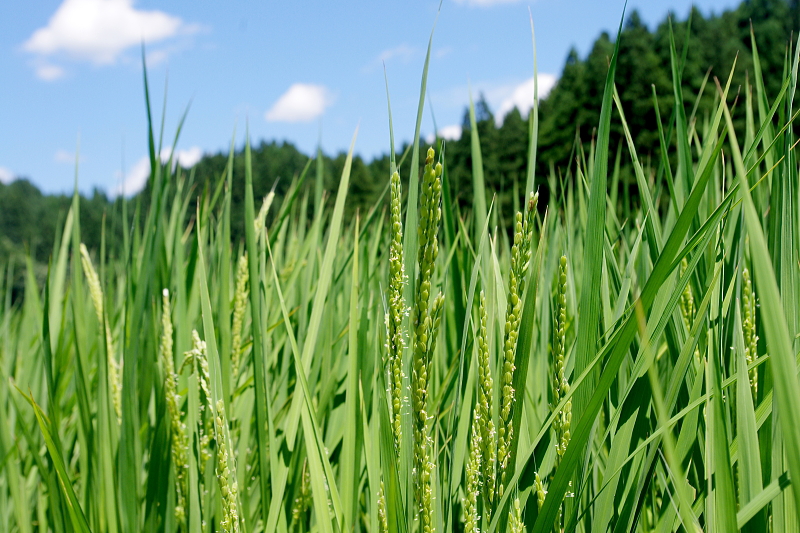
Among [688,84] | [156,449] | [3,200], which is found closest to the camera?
[156,449]

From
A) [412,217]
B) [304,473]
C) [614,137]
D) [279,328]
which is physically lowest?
[304,473]

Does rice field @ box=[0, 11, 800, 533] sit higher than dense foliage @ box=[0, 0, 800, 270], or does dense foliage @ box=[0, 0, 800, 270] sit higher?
dense foliage @ box=[0, 0, 800, 270]

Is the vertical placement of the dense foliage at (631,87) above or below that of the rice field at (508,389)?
above

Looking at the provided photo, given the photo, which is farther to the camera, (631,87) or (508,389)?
(631,87)

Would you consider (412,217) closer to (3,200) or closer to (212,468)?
(212,468)

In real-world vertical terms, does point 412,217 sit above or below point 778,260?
above

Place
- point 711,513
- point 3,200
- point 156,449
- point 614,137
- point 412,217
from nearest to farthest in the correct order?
point 711,513 < point 412,217 < point 156,449 < point 614,137 < point 3,200

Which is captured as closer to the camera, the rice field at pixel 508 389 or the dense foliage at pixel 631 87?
the rice field at pixel 508 389

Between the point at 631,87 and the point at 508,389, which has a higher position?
the point at 631,87

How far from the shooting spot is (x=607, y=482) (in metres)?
0.78

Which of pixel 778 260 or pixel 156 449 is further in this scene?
pixel 156 449

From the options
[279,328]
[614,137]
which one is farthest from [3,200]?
[279,328]

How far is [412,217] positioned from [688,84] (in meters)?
29.1

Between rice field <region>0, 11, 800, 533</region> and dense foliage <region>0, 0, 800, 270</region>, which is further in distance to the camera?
dense foliage <region>0, 0, 800, 270</region>
